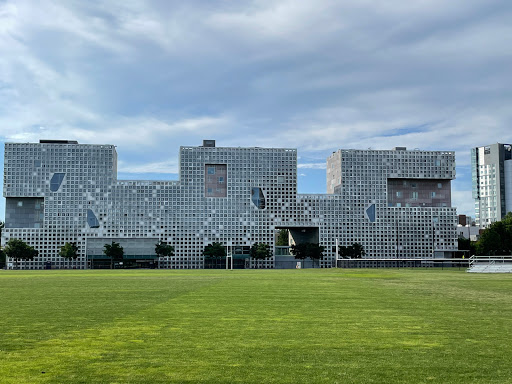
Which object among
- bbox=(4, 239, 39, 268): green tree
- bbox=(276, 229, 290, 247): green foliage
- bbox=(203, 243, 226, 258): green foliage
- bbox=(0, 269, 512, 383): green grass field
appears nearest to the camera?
bbox=(0, 269, 512, 383): green grass field

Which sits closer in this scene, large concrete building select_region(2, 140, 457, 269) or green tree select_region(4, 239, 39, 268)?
green tree select_region(4, 239, 39, 268)

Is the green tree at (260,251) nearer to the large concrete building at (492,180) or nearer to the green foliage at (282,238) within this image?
the green foliage at (282,238)

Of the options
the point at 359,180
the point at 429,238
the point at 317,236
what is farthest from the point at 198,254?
the point at 429,238

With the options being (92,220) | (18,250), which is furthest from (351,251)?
(18,250)

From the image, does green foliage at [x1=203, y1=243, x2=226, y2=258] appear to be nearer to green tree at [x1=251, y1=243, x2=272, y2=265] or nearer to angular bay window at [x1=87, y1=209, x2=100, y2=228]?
green tree at [x1=251, y1=243, x2=272, y2=265]

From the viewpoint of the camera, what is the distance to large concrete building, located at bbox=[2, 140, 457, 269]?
116 m

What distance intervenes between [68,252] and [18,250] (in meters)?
9.01

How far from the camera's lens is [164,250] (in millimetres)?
112250

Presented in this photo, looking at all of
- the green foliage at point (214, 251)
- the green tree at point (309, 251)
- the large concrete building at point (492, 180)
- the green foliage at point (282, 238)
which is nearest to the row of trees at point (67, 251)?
the green foliage at point (214, 251)

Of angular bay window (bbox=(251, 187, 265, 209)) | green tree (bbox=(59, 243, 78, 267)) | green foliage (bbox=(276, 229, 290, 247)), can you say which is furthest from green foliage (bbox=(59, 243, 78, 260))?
green foliage (bbox=(276, 229, 290, 247))

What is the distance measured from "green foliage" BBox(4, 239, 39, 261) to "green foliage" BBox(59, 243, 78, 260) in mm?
5509

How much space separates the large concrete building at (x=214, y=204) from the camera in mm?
116500

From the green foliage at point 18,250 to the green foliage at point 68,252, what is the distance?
5.51 m

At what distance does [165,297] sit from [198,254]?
3792 inches
